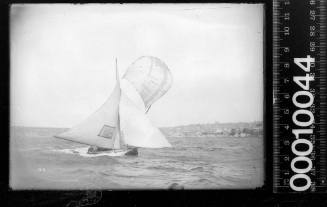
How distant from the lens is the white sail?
5.29 ft

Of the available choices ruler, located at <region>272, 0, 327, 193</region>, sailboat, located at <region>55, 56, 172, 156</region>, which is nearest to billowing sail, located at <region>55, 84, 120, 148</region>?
sailboat, located at <region>55, 56, 172, 156</region>

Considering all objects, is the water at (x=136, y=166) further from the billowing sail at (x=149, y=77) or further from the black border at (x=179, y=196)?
the billowing sail at (x=149, y=77)

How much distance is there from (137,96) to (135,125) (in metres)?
0.10

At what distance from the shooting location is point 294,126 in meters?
1.58

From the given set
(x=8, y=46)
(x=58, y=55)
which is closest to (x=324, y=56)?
(x=58, y=55)

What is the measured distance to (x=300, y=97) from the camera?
1.59m

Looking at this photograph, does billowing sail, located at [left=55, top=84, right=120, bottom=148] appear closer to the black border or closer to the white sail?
the white sail

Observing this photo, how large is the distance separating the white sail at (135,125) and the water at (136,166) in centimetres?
3

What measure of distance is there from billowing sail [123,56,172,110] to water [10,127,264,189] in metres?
0.17

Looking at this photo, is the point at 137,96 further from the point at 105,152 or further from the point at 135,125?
the point at 105,152

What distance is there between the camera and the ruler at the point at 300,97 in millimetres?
1584

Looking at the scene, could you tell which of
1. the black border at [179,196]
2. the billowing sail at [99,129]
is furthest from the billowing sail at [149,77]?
the black border at [179,196]

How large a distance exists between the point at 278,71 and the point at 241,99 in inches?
6.3

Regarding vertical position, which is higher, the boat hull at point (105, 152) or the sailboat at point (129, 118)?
the sailboat at point (129, 118)
